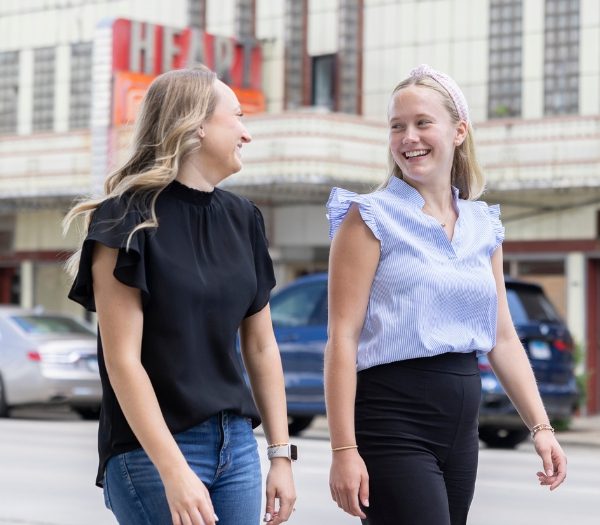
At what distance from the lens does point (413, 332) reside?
429 cm

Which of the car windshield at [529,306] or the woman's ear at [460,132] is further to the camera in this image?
the car windshield at [529,306]

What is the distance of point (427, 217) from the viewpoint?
4.44 metres

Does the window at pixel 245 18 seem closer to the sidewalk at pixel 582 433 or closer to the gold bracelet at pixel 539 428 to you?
the sidewalk at pixel 582 433

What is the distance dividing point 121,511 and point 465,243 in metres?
1.33

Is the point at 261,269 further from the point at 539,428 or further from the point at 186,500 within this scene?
the point at 539,428

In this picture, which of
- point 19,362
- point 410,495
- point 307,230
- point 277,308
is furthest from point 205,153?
point 307,230

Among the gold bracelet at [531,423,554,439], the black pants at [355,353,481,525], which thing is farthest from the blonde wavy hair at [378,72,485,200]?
the gold bracelet at [531,423,554,439]

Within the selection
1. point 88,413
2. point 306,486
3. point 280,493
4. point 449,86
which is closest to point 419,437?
point 280,493

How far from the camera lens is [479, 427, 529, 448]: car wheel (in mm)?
16297

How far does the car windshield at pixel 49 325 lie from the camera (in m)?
20.1

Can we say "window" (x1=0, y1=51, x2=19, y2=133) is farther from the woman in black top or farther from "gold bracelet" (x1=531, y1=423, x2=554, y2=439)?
the woman in black top

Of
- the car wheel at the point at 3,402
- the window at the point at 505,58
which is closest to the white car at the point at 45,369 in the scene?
the car wheel at the point at 3,402

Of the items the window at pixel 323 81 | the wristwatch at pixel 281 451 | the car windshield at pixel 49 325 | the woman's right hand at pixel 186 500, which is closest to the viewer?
the woman's right hand at pixel 186 500

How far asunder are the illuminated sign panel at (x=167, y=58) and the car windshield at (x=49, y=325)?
5.31 meters
